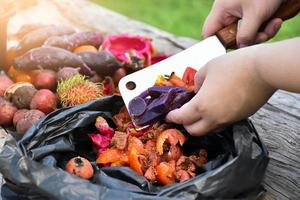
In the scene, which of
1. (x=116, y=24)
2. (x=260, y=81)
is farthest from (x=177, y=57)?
(x=116, y=24)

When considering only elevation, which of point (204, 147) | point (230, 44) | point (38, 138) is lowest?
point (204, 147)

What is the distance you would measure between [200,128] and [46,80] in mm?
818

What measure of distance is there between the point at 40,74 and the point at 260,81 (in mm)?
1039

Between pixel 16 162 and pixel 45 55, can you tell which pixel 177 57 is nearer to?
pixel 45 55

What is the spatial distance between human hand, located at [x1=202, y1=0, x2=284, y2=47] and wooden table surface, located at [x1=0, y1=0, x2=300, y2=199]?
0.40 m

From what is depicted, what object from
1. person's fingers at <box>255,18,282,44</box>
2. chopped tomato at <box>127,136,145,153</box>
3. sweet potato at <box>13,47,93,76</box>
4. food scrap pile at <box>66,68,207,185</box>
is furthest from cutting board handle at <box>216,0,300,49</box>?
sweet potato at <box>13,47,93,76</box>

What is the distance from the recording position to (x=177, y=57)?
2.06m

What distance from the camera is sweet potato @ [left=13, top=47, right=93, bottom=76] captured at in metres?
2.27

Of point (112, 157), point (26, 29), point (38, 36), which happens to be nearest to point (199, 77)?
point (112, 157)

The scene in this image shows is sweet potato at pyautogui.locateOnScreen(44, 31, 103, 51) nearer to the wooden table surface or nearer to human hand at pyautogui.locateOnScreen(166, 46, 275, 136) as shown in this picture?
the wooden table surface

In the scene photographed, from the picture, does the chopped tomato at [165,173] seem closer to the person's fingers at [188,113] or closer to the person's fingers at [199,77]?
the person's fingers at [188,113]

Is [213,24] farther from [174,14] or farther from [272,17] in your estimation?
[174,14]

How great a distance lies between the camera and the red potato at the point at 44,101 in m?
2.11

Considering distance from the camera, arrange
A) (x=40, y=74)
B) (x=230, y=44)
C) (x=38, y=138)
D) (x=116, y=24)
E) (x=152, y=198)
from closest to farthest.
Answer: (x=152, y=198) → (x=38, y=138) → (x=230, y=44) → (x=40, y=74) → (x=116, y=24)
